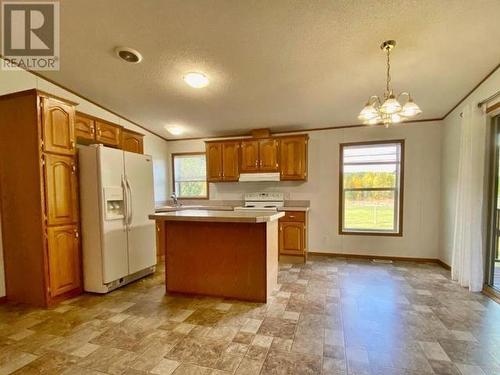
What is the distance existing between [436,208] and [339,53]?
3.21 metres

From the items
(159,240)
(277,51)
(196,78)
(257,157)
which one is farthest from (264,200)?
(277,51)

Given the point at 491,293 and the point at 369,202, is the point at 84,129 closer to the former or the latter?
the point at 369,202

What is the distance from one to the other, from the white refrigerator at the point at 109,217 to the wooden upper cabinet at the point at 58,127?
0.62 ft

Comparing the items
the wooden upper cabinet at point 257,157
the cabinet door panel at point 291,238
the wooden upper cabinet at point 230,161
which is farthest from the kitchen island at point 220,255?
the wooden upper cabinet at point 230,161

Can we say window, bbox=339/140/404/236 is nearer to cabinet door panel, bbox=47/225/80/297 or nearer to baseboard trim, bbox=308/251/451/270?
baseboard trim, bbox=308/251/451/270

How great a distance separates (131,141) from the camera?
4152 millimetres

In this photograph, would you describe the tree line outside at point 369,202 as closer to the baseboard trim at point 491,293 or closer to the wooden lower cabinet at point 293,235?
the wooden lower cabinet at point 293,235

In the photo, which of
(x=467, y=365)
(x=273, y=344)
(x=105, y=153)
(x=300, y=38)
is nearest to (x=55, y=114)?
(x=105, y=153)

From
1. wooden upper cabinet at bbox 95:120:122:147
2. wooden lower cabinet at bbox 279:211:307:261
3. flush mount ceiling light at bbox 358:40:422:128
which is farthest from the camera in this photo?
wooden lower cabinet at bbox 279:211:307:261

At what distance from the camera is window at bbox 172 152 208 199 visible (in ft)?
17.8

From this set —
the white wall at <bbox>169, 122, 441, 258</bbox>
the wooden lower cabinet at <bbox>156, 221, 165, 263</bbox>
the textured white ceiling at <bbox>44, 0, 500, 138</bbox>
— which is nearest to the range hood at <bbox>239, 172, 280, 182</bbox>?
the white wall at <bbox>169, 122, 441, 258</bbox>

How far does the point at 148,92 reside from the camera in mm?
3531

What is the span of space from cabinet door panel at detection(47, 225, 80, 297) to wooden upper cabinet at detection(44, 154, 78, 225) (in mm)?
121

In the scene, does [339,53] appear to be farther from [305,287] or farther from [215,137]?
[215,137]
